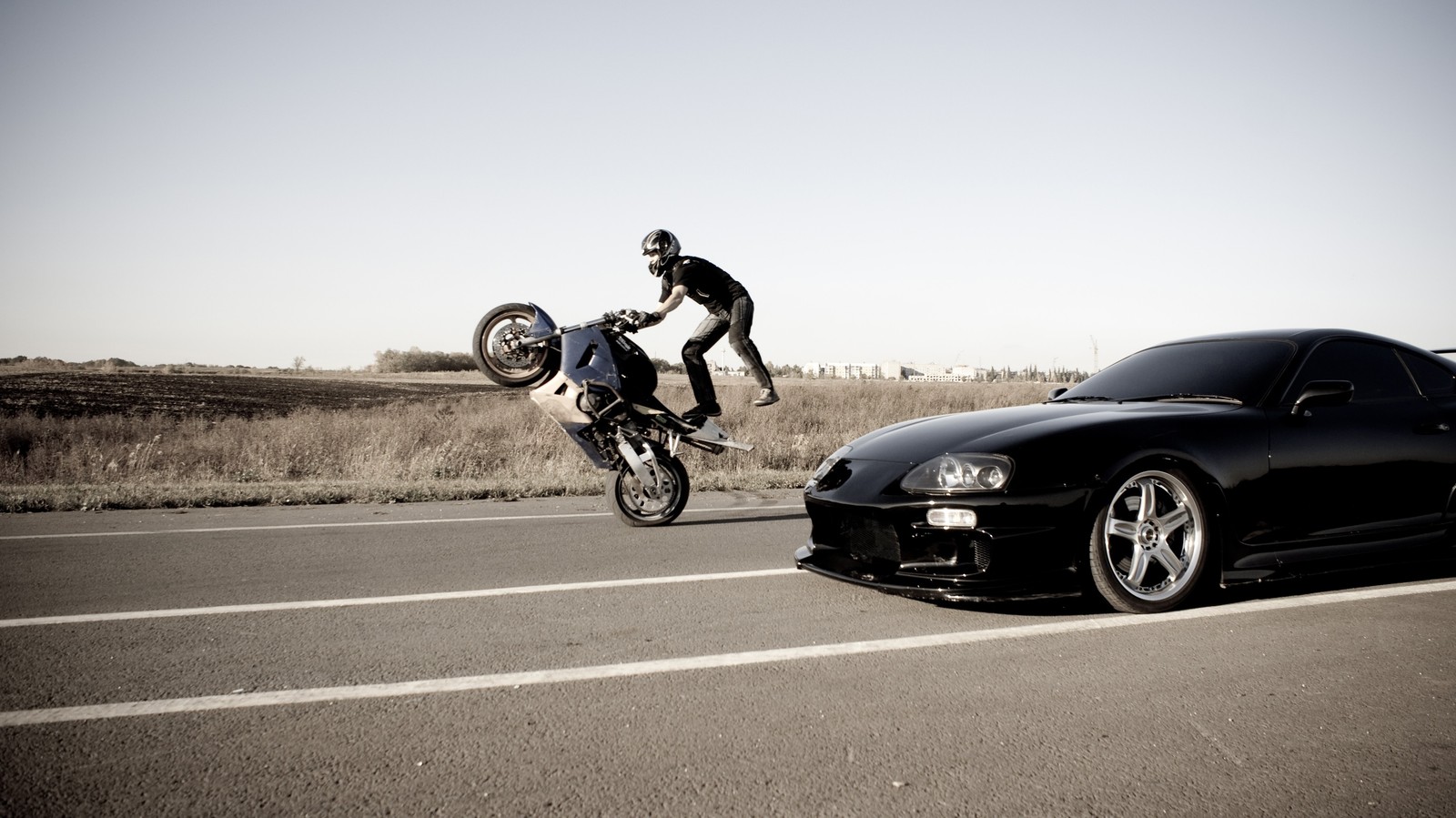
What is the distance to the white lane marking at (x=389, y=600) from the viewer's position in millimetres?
4555

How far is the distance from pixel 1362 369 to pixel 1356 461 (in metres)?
0.69

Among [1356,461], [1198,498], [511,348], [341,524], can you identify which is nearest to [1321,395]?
[1356,461]

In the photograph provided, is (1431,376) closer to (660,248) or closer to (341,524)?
(660,248)

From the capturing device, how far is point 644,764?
2734 millimetres

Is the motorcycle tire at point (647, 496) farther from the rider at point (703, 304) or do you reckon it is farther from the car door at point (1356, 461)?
the car door at point (1356, 461)

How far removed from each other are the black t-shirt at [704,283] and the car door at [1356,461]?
5059mm

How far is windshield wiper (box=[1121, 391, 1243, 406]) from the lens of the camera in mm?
4934

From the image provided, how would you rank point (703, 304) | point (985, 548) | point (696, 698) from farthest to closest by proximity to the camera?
point (703, 304)
point (985, 548)
point (696, 698)

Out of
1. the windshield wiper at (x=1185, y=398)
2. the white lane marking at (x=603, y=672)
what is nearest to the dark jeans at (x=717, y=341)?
the windshield wiper at (x=1185, y=398)

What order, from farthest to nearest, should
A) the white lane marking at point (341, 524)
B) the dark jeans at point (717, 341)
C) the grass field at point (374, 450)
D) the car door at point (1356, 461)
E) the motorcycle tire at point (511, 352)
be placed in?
the grass field at point (374, 450) < the dark jeans at point (717, 341) < the motorcycle tire at point (511, 352) < the white lane marking at point (341, 524) < the car door at point (1356, 461)

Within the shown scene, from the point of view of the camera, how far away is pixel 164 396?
1615 inches

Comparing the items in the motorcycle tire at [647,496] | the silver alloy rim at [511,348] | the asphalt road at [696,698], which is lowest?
the asphalt road at [696,698]

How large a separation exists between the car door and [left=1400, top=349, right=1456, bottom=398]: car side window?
8 cm

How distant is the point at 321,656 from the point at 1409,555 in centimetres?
548
